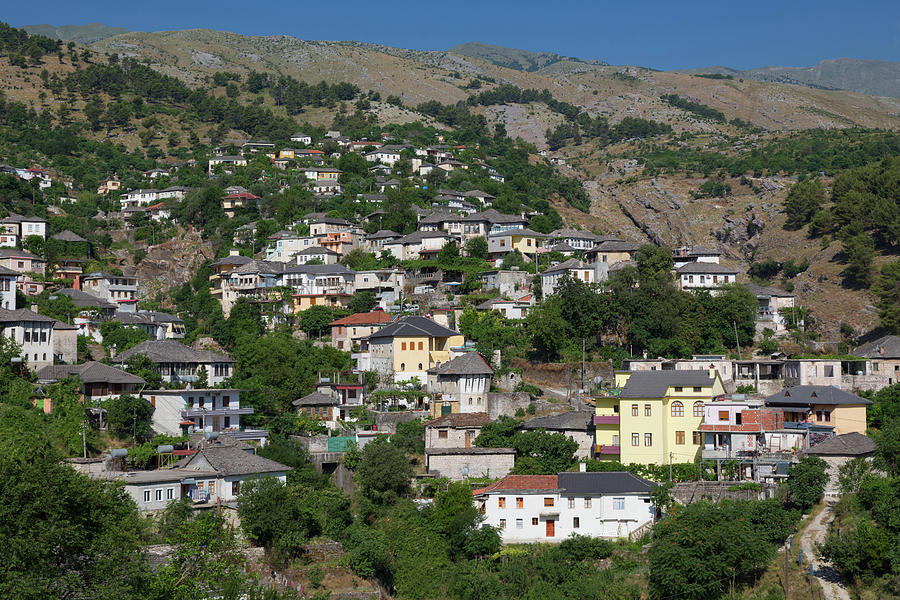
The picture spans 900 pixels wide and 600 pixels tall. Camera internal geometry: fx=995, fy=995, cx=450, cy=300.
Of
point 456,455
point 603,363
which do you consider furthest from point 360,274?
point 456,455

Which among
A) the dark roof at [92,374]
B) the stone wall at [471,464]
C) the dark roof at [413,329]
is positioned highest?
the dark roof at [413,329]

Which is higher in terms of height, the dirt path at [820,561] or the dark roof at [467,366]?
the dark roof at [467,366]

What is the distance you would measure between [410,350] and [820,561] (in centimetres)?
3111

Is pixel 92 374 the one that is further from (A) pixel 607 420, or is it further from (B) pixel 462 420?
(A) pixel 607 420

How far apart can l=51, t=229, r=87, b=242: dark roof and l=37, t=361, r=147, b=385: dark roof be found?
35.4 metres

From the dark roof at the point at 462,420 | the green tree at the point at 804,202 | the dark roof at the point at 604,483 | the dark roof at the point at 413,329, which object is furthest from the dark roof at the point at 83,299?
the green tree at the point at 804,202

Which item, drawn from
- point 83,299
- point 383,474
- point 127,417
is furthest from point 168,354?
point 383,474

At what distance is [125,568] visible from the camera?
28.6 m

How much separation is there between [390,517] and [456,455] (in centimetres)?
530

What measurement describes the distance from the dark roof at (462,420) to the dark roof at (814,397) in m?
15.3

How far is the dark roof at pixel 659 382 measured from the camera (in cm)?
5056

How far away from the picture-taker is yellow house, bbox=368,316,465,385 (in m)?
64.4

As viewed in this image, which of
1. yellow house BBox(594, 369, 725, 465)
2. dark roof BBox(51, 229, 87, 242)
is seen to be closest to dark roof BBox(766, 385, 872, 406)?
yellow house BBox(594, 369, 725, 465)

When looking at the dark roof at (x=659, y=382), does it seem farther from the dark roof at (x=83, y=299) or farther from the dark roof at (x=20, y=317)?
the dark roof at (x=83, y=299)
